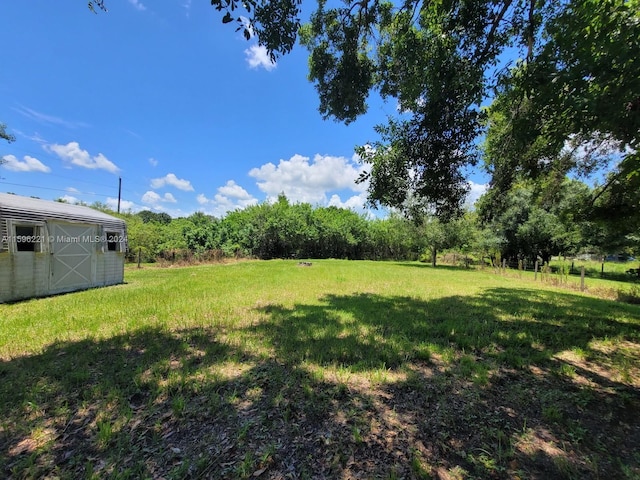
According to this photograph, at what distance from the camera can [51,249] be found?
8.35 m

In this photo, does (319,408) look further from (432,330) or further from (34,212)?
(34,212)

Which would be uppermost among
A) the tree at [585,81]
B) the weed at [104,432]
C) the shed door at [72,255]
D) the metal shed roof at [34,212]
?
the tree at [585,81]

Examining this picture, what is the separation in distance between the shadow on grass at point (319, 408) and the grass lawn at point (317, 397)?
14 millimetres

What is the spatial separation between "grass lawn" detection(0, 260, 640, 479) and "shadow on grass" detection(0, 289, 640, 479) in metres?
0.01

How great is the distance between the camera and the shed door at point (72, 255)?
8462 mm

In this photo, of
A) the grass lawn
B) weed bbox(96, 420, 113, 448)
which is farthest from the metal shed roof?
weed bbox(96, 420, 113, 448)

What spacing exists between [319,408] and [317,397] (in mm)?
173

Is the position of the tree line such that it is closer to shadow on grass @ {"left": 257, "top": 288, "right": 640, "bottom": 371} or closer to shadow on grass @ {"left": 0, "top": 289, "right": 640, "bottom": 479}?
shadow on grass @ {"left": 257, "top": 288, "right": 640, "bottom": 371}

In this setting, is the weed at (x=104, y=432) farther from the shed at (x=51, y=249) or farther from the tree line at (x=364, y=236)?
the tree line at (x=364, y=236)

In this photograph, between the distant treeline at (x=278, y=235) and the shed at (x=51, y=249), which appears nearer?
the shed at (x=51, y=249)

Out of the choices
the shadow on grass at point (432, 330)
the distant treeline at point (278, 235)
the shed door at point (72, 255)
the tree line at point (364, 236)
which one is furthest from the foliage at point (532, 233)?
the shed door at point (72, 255)

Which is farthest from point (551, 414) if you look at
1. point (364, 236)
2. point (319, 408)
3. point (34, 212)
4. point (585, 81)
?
point (364, 236)

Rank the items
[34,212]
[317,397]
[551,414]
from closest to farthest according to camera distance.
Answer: [551,414]
[317,397]
[34,212]

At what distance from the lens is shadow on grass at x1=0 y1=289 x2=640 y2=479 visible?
1.97 meters
